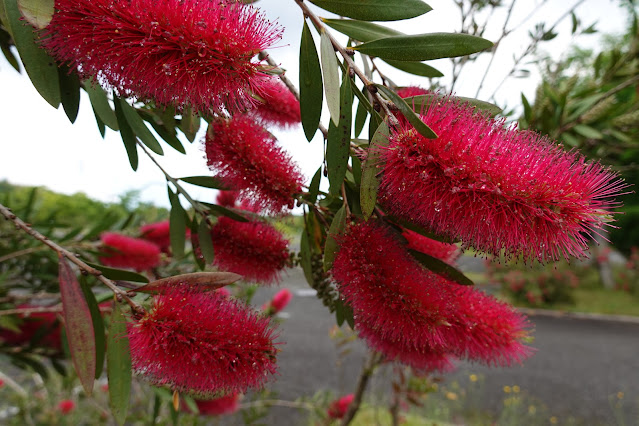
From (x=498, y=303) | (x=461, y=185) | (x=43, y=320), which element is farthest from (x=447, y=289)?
(x=43, y=320)

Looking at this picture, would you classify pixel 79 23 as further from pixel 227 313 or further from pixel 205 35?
pixel 227 313

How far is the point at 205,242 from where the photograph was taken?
2.40 ft

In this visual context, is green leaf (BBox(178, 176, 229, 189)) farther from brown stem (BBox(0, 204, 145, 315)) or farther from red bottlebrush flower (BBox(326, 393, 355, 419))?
red bottlebrush flower (BBox(326, 393, 355, 419))

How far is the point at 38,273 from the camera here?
1.42m

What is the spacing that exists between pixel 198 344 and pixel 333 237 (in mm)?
217

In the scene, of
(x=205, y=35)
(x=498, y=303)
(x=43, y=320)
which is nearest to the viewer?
(x=205, y=35)

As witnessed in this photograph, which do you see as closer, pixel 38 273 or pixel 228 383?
pixel 228 383

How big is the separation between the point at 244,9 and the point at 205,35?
6 centimetres

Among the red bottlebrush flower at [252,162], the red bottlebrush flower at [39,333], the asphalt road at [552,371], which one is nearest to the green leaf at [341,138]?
the red bottlebrush flower at [252,162]

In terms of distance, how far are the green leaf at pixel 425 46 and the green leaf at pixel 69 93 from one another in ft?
1.34

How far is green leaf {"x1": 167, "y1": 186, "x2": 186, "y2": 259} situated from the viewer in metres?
0.78

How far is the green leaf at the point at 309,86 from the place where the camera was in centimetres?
52

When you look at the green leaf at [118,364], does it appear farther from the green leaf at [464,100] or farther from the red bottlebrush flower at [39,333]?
the red bottlebrush flower at [39,333]

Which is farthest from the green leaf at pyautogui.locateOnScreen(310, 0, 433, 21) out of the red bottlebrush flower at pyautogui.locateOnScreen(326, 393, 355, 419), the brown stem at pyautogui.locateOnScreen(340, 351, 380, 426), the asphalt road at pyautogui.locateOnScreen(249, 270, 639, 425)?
the asphalt road at pyautogui.locateOnScreen(249, 270, 639, 425)
